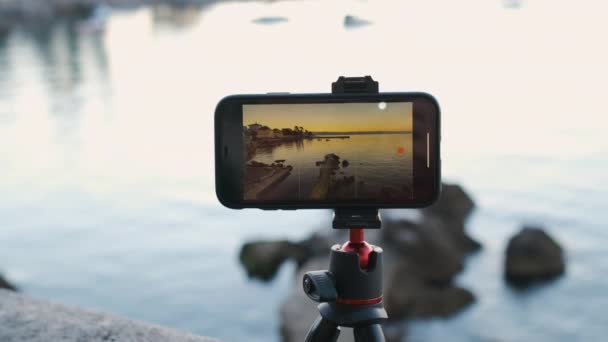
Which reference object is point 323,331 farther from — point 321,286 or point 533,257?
point 533,257

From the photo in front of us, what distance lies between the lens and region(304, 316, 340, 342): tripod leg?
186cm

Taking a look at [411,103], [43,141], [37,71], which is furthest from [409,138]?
[37,71]

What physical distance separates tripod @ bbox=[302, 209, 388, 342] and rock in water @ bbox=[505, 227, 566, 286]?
7.53m

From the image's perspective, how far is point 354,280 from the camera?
1730mm

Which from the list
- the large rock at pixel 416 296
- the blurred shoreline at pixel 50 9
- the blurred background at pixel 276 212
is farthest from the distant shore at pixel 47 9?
the large rock at pixel 416 296

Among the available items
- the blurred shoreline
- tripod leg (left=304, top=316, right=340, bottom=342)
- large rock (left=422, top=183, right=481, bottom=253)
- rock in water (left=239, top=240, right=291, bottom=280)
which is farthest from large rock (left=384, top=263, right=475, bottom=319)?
the blurred shoreline

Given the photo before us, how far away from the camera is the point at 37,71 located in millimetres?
43938

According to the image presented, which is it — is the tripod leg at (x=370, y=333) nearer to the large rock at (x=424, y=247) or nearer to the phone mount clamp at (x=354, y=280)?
the phone mount clamp at (x=354, y=280)

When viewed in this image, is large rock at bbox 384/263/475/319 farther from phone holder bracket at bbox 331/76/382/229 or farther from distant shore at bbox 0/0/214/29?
distant shore at bbox 0/0/214/29

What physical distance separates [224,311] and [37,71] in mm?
34667

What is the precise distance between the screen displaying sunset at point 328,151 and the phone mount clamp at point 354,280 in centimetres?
6

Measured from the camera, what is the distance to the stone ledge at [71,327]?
259cm

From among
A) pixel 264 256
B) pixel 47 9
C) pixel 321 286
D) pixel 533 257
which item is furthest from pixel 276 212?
pixel 47 9

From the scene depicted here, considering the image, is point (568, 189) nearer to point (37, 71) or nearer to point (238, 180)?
point (238, 180)
